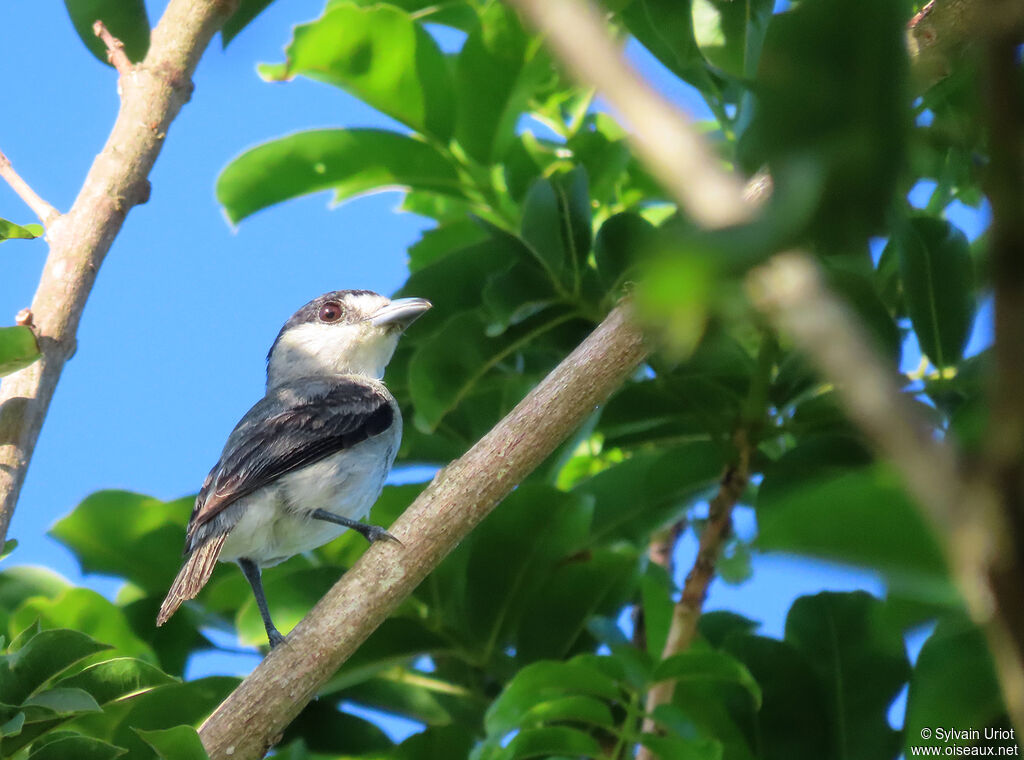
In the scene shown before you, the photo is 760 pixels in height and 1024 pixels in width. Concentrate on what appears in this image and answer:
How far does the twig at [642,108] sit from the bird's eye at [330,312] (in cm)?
563

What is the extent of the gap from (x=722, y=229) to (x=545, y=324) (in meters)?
3.34

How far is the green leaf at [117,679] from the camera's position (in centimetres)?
265

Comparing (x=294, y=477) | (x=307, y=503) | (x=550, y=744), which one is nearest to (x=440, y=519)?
(x=550, y=744)

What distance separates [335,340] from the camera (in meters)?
5.85

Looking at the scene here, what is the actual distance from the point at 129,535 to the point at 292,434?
835 millimetres

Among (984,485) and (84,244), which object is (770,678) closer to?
(84,244)

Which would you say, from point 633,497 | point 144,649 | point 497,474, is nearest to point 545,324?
point 633,497

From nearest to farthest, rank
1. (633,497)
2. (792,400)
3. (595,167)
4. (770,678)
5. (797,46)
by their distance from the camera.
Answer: (797,46) → (770,678) → (792,400) → (633,497) → (595,167)

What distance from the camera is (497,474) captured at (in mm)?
3029

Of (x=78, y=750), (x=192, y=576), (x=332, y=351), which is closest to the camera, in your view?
(x=78, y=750)

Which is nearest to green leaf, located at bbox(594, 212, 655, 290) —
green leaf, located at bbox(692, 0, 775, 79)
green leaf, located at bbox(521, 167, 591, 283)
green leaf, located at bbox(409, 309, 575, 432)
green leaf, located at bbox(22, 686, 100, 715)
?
green leaf, located at bbox(521, 167, 591, 283)

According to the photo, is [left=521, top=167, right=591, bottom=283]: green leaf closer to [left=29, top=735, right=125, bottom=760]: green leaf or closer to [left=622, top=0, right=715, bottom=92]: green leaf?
[left=622, top=0, right=715, bottom=92]: green leaf

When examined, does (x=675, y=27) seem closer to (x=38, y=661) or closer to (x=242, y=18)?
(x=242, y=18)

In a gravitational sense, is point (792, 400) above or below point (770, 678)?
above
